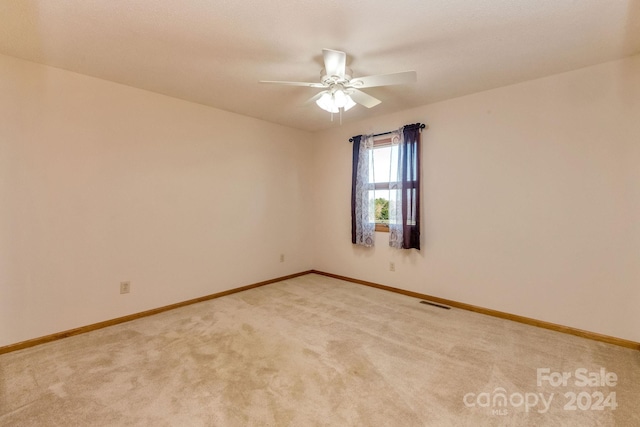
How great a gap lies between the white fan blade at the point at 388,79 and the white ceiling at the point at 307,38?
0.81 ft

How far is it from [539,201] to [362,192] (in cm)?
202

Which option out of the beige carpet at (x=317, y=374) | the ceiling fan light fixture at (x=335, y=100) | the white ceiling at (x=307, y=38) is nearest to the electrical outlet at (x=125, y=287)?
the beige carpet at (x=317, y=374)

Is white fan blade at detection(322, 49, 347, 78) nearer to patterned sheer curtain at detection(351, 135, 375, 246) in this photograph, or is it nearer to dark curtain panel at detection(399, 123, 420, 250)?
dark curtain panel at detection(399, 123, 420, 250)

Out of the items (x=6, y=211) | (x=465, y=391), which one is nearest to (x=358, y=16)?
(x=465, y=391)

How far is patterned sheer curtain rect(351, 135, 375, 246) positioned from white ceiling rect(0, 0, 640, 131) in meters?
1.33

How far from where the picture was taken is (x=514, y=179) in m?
2.87

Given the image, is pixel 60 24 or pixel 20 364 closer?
pixel 60 24

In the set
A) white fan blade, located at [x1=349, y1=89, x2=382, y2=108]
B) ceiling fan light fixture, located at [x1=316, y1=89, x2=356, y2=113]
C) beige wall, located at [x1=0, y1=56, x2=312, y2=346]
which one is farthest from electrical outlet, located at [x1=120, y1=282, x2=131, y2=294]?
white fan blade, located at [x1=349, y1=89, x2=382, y2=108]

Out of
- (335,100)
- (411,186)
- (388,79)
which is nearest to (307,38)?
(335,100)

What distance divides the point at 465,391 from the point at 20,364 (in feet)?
10.1

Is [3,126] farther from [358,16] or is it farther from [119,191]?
[358,16]

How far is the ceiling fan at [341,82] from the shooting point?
78.9 inches

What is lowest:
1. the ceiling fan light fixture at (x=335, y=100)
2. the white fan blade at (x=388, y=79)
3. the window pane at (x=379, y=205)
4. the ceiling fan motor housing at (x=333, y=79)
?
the window pane at (x=379, y=205)

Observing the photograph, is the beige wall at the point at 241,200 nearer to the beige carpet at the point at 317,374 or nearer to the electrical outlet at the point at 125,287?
the electrical outlet at the point at 125,287
